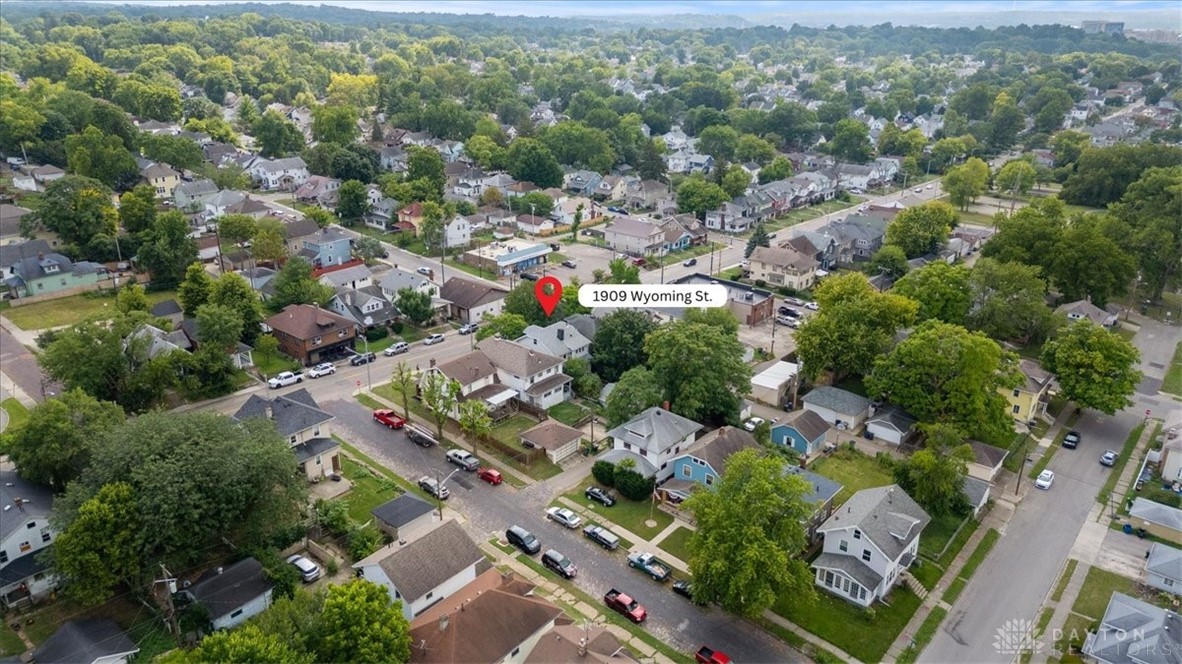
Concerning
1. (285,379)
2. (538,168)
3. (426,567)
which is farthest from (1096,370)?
(538,168)

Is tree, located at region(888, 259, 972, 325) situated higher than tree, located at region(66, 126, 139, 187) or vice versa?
tree, located at region(66, 126, 139, 187)

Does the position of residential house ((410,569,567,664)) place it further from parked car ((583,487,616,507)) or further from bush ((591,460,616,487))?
bush ((591,460,616,487))

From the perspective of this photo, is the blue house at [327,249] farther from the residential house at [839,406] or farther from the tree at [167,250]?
the residential house at [839,406]

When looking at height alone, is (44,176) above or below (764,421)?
above

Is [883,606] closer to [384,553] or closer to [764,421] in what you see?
[764,421]

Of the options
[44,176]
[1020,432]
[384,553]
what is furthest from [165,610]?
[44,176]

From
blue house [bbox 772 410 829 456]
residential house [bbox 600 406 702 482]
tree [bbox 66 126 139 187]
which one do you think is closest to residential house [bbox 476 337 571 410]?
residential house [bbox 600 406 702 482]
